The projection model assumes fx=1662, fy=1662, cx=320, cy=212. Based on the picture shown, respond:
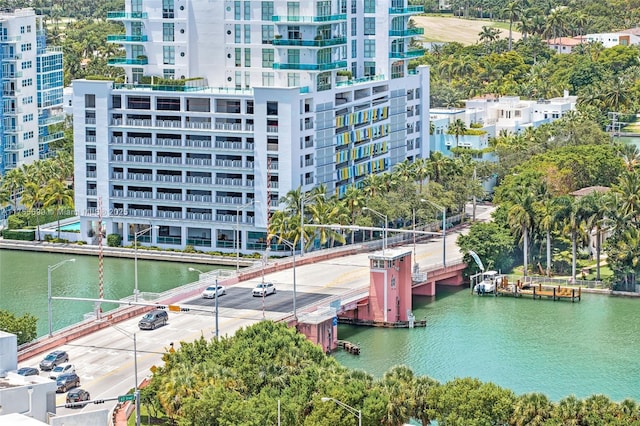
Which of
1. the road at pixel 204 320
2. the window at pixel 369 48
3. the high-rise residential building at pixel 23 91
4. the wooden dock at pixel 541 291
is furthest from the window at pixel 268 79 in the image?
the high-rise residential building at pixel 23 91

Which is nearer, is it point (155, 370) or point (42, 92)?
point (155, 370)

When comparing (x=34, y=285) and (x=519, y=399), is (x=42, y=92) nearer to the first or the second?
(x=34, y=285)

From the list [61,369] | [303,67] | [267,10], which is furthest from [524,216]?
[61,369]

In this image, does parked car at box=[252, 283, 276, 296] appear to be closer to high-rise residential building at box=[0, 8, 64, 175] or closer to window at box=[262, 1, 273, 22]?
window at box=[262, 1, 273, 22]

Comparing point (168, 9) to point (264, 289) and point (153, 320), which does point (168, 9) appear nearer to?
point (264, 289)

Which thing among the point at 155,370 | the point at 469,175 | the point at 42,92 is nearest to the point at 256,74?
the point at 469,175
